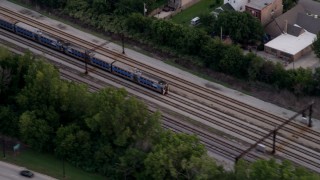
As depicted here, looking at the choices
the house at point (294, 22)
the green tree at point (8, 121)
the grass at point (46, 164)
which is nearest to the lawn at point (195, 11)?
the house at point (294, 22)

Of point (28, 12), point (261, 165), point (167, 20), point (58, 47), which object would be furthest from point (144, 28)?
point (261, 165)

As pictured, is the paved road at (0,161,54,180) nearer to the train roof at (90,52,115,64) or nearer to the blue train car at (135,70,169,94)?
the blue train car at (135,70,169,94)

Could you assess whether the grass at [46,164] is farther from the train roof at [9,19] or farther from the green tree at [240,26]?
the green tree at [240,26]

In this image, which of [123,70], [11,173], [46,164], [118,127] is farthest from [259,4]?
[11,173]

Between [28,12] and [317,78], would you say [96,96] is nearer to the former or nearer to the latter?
[317,78]

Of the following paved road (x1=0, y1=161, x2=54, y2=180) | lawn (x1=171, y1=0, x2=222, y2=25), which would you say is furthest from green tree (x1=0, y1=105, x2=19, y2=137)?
lawn (x1=171, y1=0, x2=222, y2=25)
